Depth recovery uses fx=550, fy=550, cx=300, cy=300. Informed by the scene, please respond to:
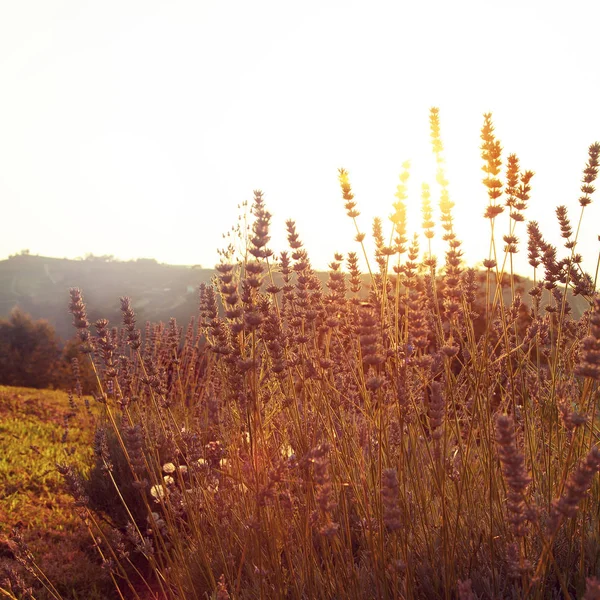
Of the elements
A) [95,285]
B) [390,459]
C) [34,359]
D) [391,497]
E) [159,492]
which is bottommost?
[34,359]

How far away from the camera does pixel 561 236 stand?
3031 mm

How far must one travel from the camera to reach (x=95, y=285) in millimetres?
53562

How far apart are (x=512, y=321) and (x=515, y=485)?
71.7 inches

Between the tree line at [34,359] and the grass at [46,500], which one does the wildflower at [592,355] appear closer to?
the grass at [46,500]

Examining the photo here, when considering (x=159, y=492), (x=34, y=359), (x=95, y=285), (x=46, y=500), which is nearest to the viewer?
(x=159, y=492)

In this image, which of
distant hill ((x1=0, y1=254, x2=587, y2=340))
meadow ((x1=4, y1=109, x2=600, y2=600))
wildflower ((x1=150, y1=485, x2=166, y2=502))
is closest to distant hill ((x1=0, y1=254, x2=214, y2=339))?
distant hill ((x1=0, y1=254, x2=587, y2=340))

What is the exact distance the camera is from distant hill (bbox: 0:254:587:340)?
45.2m

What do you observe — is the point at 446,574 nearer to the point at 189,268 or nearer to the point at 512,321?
the point at 512,321

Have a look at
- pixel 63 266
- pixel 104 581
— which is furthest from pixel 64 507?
pixel 63 266

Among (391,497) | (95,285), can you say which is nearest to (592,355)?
(391,497)

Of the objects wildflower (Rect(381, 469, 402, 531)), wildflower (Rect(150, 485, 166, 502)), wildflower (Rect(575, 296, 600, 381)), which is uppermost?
wildflower (Rect(575, 296, 600, 381))

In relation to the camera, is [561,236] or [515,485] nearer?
[515,485]

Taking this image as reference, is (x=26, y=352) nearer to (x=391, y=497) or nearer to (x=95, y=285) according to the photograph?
(x=391, y=497)

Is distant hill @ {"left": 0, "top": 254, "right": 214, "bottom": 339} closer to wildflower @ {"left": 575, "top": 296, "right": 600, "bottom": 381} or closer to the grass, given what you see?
the grass
